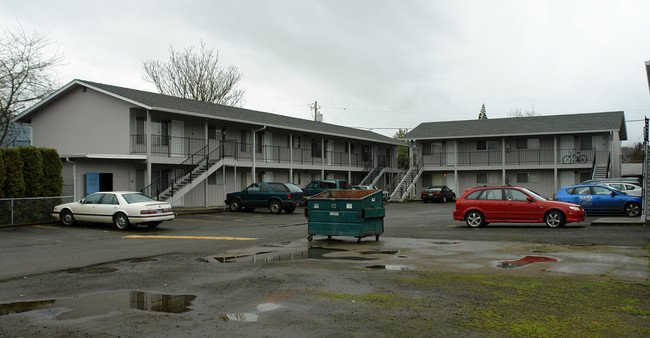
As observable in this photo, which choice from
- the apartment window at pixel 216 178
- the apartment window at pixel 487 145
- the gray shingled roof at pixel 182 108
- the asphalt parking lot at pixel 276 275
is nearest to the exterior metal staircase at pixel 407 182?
the apartment window at pixel 487 145

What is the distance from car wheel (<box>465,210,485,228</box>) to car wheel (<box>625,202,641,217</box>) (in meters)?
7.46

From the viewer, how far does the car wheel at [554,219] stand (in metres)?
17.1

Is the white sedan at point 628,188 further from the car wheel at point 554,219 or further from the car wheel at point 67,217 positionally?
the car wheel at point 67,217

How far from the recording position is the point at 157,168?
2820 centimetres

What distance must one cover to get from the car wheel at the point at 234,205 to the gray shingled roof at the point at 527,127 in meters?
21.6

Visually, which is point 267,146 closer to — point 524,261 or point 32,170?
point 32,170

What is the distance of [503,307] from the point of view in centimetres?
653

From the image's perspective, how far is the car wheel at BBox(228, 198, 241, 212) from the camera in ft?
91.2

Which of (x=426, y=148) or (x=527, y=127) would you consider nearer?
(x=527, y=127)

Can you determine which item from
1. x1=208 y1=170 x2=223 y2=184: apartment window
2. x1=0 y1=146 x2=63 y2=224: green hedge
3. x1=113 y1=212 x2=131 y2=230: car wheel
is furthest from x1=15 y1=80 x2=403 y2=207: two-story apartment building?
x1=113 y1=212 x2=131 y2=230: car wheel

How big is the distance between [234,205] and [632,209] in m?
19.1

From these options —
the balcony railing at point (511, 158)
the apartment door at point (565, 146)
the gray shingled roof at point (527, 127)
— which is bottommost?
the balcony railing at point (511, 158)

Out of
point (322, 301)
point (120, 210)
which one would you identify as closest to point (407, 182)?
point (120, 210)

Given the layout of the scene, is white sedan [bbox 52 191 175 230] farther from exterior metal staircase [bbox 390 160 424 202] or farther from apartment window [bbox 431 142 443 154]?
apartment window [bbox 431 142 443 154]
